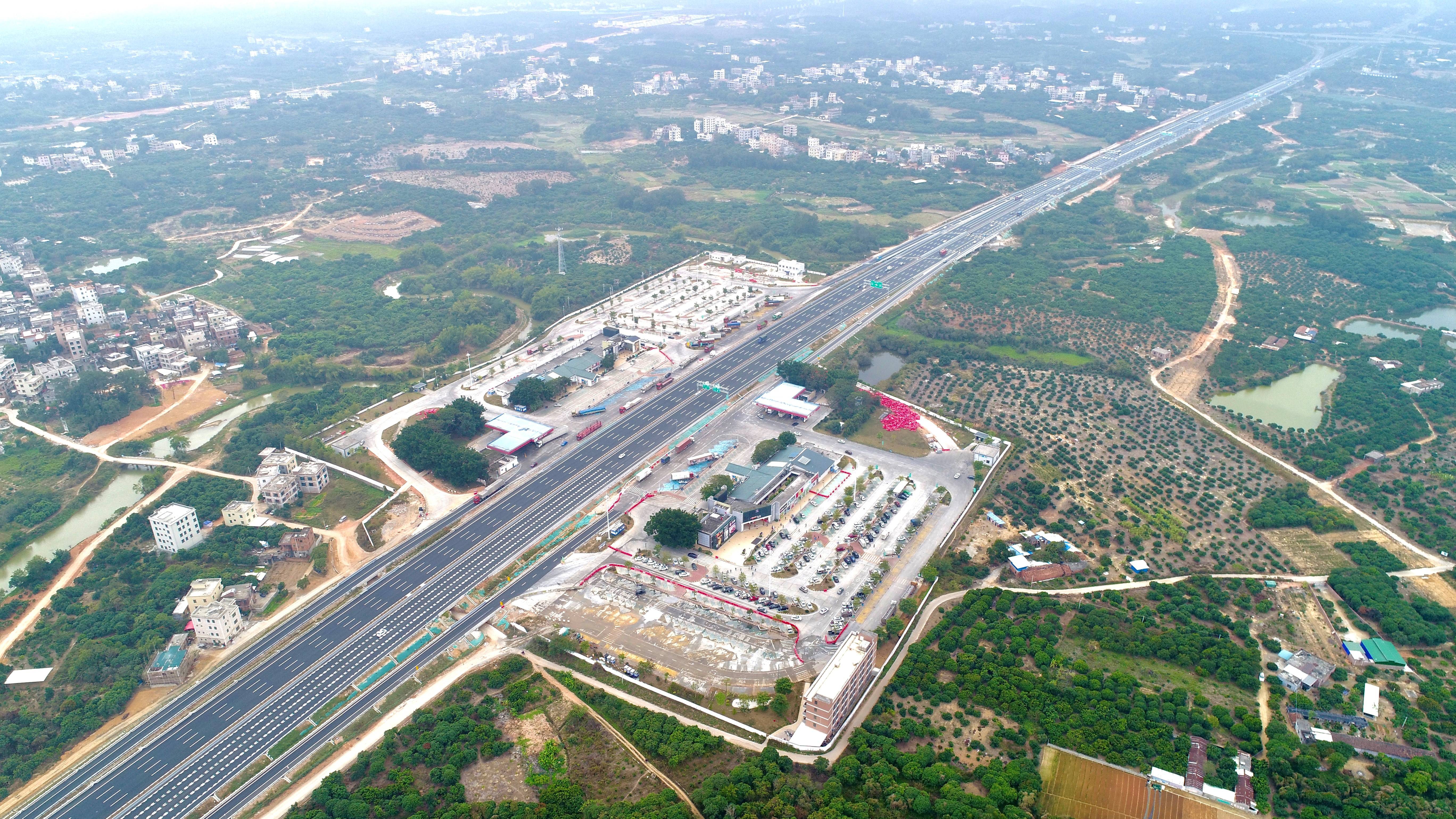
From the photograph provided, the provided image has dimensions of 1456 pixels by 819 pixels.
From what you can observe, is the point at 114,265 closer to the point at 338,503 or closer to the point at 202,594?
the point at 338,503

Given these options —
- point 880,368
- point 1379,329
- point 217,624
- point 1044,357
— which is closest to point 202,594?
point 217,624

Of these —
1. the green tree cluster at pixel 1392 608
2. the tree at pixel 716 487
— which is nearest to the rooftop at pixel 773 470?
the tree at pixel 716 487

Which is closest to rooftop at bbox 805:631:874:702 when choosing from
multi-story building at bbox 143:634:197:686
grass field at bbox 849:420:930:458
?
grass field at bbox 849:420:930:458

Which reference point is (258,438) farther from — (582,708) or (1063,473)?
(1063,473)

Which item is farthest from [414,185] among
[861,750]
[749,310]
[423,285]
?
[861,750]

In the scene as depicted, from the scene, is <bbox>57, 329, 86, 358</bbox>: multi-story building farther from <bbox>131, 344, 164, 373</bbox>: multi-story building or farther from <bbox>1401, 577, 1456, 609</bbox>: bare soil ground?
<bbox>1401, 577, 1456, 609</bbox>: bare soil ground

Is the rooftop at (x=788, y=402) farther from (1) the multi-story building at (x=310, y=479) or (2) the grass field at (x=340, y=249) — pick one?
(2) the grass field at (x=340, y=249)
